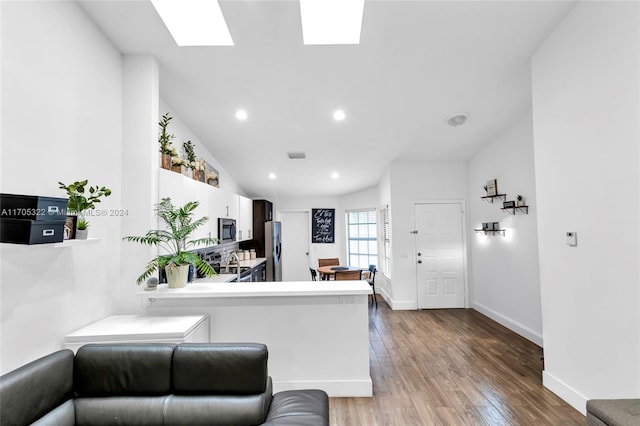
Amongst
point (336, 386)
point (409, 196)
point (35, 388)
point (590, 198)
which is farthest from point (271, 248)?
point (590, 198)

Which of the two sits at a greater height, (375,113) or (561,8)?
(561,8)

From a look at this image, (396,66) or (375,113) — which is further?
(375,113)

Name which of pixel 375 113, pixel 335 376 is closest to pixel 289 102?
pixel 375 113

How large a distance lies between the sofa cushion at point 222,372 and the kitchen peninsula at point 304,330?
3.02 feet

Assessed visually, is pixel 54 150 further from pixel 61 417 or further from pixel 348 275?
pixel 348 275

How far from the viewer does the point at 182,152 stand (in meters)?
3.67

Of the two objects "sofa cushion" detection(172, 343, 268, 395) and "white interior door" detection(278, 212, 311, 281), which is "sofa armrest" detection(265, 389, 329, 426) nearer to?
"sofa cushion" detection(172, 343, 268, 395)

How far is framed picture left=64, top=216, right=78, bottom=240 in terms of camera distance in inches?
69.7

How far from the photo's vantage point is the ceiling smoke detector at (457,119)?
374 cm

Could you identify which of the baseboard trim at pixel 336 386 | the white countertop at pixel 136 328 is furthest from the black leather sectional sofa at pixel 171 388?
the baseboard trim at pixel 336 386

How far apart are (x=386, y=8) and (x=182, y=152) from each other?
2.75m

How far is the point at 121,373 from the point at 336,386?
1.66 m

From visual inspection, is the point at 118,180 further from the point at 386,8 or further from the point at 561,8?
the point at 561,8

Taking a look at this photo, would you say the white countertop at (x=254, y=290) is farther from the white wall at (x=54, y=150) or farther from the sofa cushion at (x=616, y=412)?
the sofa cushion at (x=616, y=412)
